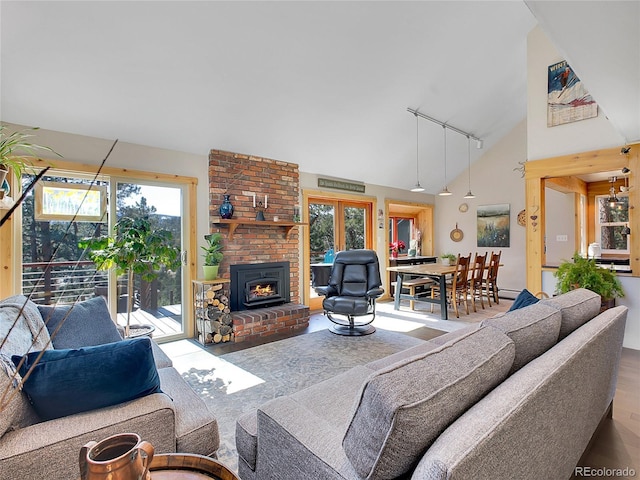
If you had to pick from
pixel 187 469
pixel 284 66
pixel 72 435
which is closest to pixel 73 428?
pixel 72 435

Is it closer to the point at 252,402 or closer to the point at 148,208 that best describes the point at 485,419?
the point at 252,402

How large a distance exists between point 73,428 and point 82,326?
4.01 feet

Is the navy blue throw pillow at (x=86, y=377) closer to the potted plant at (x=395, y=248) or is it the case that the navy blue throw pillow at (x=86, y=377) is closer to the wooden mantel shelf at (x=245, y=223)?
the wooden mantel shelf at (x=245, y=223)

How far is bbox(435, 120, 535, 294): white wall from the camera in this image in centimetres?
684

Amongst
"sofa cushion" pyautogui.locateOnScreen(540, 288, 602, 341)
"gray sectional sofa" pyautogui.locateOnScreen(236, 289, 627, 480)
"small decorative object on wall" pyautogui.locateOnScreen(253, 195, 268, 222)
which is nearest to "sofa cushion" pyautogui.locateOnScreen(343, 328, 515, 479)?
"gray sectional sofa" pyautogui.locateOnScreen(236, 289, 627, 480)

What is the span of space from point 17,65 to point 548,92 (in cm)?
571

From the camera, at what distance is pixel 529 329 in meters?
1.45

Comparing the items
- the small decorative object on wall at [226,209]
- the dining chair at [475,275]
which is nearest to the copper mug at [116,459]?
the small decorative object on wall at [226,209]

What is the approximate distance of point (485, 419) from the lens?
893mm

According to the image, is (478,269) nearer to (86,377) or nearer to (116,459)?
(86,377)

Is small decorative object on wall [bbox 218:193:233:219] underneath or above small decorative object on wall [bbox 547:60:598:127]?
underneath

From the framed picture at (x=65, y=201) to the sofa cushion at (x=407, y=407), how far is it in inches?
129

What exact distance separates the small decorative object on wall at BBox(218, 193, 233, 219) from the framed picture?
50.2 inches

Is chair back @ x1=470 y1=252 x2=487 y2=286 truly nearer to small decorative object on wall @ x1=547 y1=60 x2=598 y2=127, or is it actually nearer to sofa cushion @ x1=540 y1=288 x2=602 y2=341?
small decorative object on wall @ x1=547 y1=60 x2=598 y2=127
